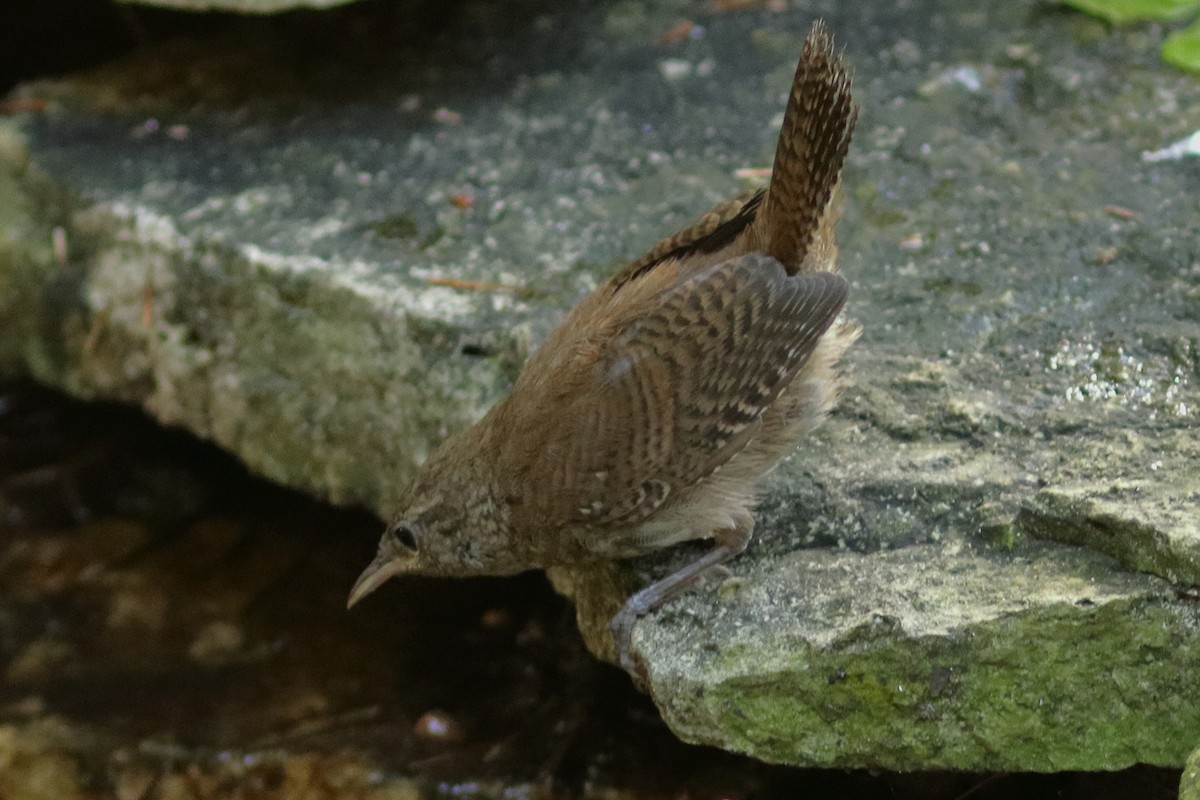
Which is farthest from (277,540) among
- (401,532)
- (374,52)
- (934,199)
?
(934,199)

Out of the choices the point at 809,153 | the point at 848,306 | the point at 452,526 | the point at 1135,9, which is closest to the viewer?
the point at 809,153

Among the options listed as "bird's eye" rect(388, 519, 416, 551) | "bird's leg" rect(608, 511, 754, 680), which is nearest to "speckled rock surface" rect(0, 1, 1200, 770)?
"bird's leg" rect(608, 511, 754, 680)

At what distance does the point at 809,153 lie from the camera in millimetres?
2873

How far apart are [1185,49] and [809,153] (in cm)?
231

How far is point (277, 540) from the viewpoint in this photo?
15.4 ft

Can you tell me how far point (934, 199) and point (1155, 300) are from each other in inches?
32.0

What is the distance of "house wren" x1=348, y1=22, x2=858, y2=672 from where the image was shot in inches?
113

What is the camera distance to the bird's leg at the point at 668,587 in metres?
3.02

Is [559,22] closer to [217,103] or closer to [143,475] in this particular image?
[217,103]

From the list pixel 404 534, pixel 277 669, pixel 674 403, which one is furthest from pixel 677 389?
pixel 277 669

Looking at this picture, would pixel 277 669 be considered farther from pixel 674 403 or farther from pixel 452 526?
pixel 674 403

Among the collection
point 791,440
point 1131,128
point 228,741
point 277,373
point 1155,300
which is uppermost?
point 1131,128

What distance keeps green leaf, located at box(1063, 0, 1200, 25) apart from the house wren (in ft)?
7.13

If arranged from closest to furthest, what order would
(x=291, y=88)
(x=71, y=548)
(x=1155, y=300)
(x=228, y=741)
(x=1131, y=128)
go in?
(x=1155, y=300)
(x=228, y=741)
(x=1131, y=128)
(x=71, y=548)
(x=291, y=88)
